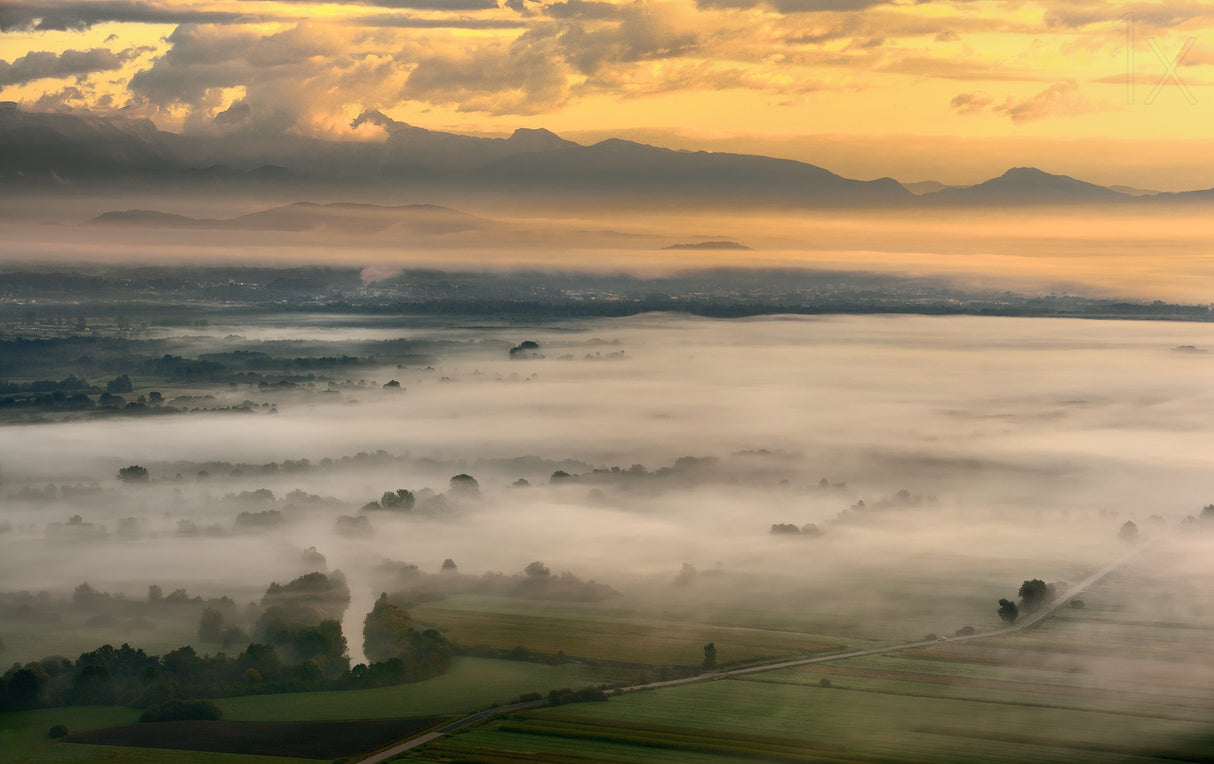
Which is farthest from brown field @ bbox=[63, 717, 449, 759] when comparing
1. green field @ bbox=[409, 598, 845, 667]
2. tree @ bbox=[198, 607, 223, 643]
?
tree @ bbox=[198, 607, 223, 643]

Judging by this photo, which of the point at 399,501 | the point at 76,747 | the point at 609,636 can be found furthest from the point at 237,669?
the point at 399,501

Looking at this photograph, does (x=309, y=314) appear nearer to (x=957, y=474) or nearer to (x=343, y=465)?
(x=343, y=465)

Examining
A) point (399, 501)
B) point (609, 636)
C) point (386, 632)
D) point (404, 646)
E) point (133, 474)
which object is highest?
point (133, 474)

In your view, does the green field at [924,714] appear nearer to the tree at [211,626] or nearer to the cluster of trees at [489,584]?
the tree at [211,626]

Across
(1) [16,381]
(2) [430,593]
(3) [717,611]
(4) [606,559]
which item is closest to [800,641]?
(3) [717,611]

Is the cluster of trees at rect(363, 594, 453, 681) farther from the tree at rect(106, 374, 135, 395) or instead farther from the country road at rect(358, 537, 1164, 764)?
the tree at rect(106, 374, 135, 395)

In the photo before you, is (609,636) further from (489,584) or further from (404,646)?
(489,584)

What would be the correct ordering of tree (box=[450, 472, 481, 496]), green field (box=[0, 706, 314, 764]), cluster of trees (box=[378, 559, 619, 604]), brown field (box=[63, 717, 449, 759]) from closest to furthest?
1. green field (box=[0, 706, 314, 764])
2. brown field (box=[63, 717, 449, 759])
3. cluster of trees (box=[378, 559, 619, 604])
4. tree (box=[450, 472, 481, 496])
